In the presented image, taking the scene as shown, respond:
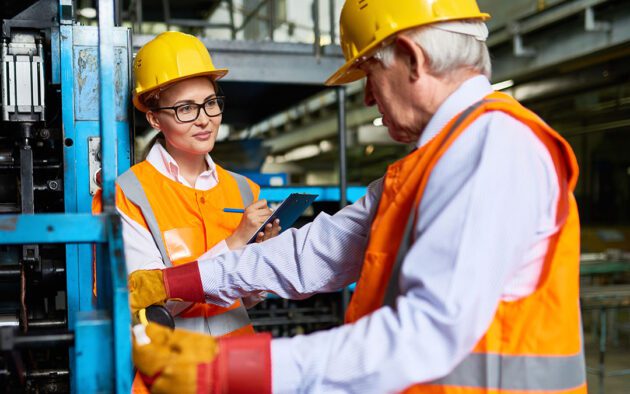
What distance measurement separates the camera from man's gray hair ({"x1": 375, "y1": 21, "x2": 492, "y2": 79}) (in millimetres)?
1540

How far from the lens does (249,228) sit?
90.0 inches

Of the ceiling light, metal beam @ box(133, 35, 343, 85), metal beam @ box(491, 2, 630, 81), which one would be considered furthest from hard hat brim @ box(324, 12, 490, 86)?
the ceiling light

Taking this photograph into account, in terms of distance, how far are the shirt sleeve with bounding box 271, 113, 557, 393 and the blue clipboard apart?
928 millimetres

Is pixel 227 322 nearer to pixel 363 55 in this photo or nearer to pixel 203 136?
pixel 203 136

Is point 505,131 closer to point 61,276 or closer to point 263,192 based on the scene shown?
point 61,276

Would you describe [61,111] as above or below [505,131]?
above

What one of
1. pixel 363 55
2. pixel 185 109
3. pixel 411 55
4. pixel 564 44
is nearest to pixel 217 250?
pixel 185 109

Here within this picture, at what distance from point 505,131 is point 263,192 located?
9.14 feet

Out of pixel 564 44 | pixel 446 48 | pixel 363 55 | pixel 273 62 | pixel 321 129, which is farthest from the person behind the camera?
pixel 321 129

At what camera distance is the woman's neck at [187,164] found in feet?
8.13

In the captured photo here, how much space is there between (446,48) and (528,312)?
2.11ft

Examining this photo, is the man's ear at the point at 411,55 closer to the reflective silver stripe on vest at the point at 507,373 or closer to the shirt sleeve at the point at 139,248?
the reflective silver stripe on vest at the point at 507,373

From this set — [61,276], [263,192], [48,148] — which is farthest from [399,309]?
[263,192]

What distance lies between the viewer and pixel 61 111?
98.9 inches
